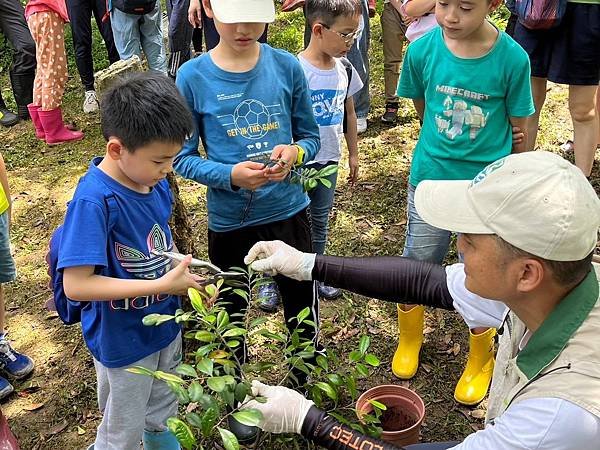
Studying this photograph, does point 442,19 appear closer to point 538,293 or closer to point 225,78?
point 225,78

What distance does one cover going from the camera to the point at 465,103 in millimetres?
2646

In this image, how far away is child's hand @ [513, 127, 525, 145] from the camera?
2.75 m

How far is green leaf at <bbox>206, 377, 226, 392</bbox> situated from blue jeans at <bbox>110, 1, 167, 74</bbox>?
4.30 m

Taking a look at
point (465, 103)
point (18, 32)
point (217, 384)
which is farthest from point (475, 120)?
point (18, 32)

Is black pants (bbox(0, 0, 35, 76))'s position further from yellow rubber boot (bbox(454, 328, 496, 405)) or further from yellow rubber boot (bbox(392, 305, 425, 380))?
yellow rubber boot (bbox(454, 328, 496, 405))

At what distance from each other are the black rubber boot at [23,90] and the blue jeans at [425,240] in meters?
4.20

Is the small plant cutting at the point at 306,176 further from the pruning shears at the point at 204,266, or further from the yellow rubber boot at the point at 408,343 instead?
the yellow rubber boot at the point at 408,343

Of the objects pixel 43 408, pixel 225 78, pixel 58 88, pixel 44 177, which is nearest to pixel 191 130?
pixel 225 78

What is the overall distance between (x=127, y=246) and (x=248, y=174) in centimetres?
49

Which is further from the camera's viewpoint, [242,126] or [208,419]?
[242,126]

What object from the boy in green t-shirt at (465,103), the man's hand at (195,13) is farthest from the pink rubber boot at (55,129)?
the boy in green t-shirt at (465,103)

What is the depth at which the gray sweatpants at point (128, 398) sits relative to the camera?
2043 mm

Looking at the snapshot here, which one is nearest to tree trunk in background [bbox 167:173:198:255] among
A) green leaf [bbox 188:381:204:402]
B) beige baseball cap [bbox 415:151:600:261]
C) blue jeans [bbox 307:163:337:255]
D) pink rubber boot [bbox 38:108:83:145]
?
blue jeans [bbox 307:163:337:255]

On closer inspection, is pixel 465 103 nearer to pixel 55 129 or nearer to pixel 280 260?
pixel 280 260
